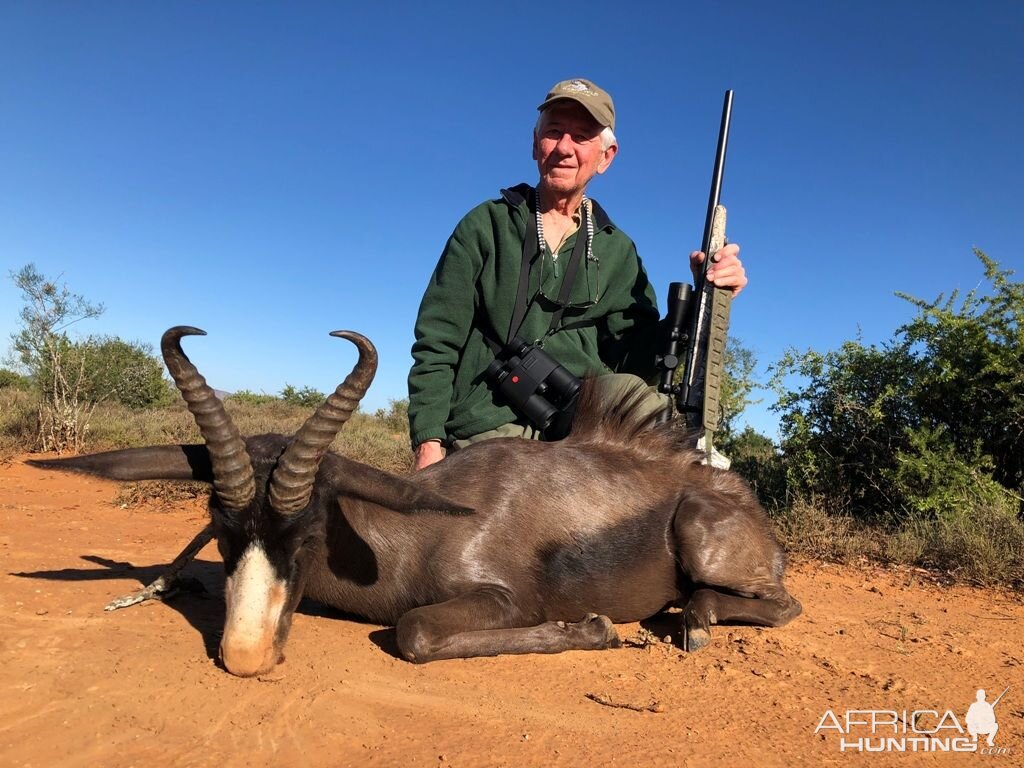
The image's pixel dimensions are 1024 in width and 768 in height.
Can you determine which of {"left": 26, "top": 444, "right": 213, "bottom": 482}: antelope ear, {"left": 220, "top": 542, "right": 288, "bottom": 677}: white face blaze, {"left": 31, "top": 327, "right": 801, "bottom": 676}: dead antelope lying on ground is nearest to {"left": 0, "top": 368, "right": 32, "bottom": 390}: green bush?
{"left": 26, "top": 444, "right": 213, "bottom": 482}: antelope ear

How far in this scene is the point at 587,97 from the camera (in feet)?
18.8

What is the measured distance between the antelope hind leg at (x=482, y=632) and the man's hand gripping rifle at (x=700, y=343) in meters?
2.04

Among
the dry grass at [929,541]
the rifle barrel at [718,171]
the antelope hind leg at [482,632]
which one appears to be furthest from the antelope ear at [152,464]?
the dry grass at [929,541]

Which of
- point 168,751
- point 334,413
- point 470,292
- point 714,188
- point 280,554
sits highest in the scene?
point 714,188

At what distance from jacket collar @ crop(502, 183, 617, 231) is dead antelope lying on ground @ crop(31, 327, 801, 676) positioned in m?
2.01

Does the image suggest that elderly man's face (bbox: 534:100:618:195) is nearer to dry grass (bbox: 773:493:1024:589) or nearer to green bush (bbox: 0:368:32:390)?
dry grass (bbox: 773:493:1024:589)

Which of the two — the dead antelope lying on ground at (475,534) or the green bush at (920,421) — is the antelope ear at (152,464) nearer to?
the dead antelope lying on ground at (475,534)

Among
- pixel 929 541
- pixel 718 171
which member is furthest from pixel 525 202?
pixel 929 541

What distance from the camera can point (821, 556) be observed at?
6656 millimetres

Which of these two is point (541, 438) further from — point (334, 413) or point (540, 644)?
point (334, 413)

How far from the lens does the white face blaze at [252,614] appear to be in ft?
10.6

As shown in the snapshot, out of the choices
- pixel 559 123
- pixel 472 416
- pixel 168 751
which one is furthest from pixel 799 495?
pixel 168 751

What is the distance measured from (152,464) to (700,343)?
4.04 meters

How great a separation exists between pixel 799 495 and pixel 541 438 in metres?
3.51
